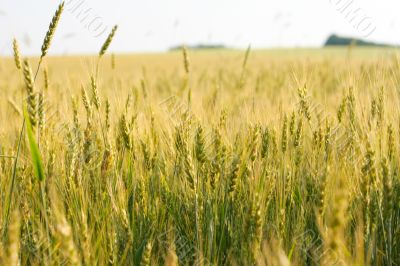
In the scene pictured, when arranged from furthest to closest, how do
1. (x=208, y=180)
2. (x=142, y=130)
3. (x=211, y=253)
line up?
(x=142, y=130) < (x=208, y=180) < (x=211, y=253)

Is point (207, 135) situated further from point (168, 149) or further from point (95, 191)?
point (95, 191)

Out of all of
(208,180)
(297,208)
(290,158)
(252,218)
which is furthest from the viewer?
(290,158)

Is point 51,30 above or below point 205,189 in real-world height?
above

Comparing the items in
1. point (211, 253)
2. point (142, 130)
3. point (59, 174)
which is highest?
point (142, 130)

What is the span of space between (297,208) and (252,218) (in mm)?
476

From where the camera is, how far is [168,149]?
1.93m

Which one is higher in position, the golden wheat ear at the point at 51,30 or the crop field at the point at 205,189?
the golden wheat ear at the point at 51,30

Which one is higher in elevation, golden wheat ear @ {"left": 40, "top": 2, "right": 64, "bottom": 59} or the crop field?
golden wheat ear @ {"left": 40, "top": 2, "right": 64, "bottom": 59}

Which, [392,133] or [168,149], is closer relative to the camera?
[392,133]

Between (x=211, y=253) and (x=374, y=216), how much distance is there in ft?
1.57

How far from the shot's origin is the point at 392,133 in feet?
5.49

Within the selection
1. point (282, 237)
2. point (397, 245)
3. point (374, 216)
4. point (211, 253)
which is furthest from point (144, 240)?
point (397, 245)

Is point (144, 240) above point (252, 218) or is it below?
below

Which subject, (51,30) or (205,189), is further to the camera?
(205,189)
